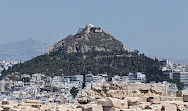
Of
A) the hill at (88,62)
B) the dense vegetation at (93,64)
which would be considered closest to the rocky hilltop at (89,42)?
the hill at (88,62)

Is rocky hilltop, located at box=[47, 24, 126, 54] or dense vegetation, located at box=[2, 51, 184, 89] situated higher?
rocky hilltop, located at box=[47, 24, 126, 54]

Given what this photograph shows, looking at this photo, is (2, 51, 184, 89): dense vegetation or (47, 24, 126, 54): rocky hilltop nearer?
(2, 51, 184, 89): dense vegetation

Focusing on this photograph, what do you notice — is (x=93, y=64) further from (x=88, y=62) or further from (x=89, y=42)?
(x=89, y=42)

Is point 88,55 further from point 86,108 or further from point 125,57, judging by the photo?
point 86,108

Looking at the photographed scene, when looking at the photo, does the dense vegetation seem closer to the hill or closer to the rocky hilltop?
the hill

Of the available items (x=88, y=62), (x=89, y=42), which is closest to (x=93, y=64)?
(x=88, y=62)

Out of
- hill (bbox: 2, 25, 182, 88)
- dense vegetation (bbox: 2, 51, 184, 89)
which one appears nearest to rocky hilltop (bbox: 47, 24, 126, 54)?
hill (bbox: 2, 25, 182, 88)
